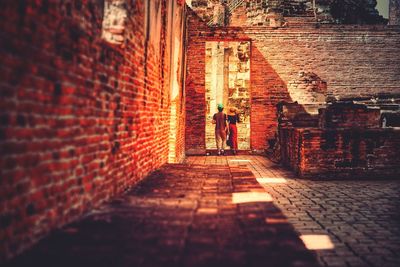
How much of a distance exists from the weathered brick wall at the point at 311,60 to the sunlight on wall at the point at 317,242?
941 centimetres

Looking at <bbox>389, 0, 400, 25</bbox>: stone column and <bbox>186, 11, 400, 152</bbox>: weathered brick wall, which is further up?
<bbox>389, 0, 400, 25</bbox>: stone column

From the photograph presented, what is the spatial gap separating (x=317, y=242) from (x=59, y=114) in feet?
9.64

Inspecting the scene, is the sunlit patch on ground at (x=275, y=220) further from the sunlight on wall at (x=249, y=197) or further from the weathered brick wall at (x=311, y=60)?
the weathered brick wall at (x=311, y=60)

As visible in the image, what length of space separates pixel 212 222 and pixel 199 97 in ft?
36.1

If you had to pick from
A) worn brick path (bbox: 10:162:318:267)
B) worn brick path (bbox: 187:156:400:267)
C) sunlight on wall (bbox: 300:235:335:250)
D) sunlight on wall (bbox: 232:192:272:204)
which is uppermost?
→ sunlight on wall (bbox: 232:192:272:204)

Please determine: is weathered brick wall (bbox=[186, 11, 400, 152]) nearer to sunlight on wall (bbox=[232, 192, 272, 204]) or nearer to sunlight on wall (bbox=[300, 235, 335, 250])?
sunlight on wall (bbox=[300, 235, 335, 250])

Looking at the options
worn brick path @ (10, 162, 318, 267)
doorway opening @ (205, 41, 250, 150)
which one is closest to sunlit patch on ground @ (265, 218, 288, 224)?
worn brick path @ (10, 162, 318, 267)

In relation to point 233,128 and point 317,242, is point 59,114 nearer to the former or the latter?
point 317,242

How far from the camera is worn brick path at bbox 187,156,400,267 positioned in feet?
11.4

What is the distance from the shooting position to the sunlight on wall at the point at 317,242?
12.0 feet

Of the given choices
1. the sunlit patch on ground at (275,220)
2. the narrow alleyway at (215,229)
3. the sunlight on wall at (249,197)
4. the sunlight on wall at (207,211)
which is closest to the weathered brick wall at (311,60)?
the narrow alleyway at (215,229)

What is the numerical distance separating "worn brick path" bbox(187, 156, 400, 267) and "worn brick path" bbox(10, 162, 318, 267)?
1.21 meters

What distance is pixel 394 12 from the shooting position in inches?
864

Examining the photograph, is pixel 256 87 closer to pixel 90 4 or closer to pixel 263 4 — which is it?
pixel 263 4
